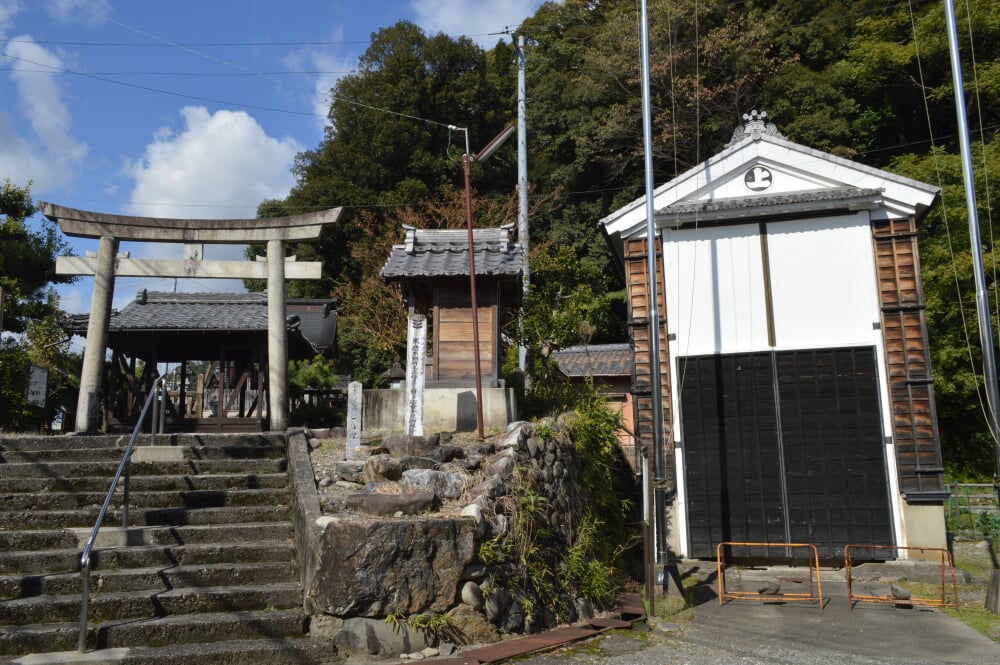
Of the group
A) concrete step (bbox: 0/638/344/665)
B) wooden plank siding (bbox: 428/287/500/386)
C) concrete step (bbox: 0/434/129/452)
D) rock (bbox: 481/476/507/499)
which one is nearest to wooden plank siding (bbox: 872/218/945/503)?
wooden plank siding (bbox: 428/287/500/386)

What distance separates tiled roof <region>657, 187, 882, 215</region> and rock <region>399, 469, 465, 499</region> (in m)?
6.95

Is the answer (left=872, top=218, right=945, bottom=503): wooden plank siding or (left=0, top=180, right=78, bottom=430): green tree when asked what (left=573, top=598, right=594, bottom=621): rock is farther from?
(left=0, top=180, right=78, bottom=430): green tree

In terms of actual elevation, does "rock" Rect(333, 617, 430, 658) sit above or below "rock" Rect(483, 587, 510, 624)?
below

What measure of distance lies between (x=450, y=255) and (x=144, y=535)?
6.67 meters

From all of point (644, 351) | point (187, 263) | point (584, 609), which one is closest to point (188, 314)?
point (187, 263)

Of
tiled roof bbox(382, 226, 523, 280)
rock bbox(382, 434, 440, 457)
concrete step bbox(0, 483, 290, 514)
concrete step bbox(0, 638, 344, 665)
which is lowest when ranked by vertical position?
concrete step bbox(0, 638, 344, 665)

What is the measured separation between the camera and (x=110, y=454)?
9688mm

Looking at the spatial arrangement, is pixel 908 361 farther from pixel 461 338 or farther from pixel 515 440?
pixel 461 338

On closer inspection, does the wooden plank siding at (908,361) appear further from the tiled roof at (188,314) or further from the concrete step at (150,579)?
the tiled roof at (188,314)

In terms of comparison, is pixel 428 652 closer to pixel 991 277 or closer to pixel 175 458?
pixel 175 458

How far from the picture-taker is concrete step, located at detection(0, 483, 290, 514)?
8.38 metres

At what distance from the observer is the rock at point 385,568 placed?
687 centimetres

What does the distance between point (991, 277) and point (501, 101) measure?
22795 mm

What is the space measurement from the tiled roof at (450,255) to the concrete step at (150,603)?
5810 mm
